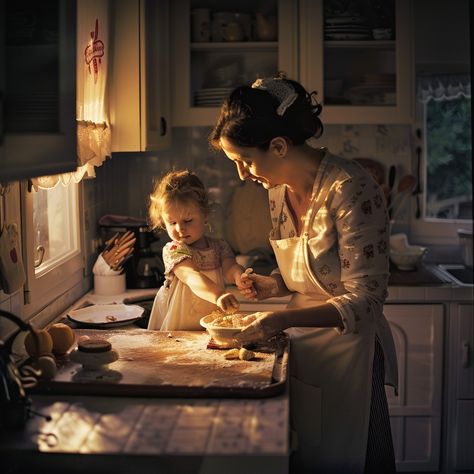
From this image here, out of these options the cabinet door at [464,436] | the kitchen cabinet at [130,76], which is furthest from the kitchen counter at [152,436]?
the cabinet door at [464,436]

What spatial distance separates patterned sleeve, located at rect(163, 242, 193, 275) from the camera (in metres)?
2.80

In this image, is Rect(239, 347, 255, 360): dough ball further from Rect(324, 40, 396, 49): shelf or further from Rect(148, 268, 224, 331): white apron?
Rect(324, 40, 396, 49): shelf

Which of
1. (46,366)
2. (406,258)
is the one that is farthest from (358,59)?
(46,366)

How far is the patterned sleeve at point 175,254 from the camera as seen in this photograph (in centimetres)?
280

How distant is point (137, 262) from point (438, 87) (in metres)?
1.71

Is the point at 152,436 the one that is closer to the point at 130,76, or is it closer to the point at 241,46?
the point at 130,76

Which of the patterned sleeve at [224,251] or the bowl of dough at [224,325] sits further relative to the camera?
the patterned sleeve at [224,251]

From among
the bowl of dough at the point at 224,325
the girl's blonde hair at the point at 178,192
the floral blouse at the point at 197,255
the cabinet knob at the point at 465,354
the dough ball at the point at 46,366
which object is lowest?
the cabinet knob at the point at 465,354

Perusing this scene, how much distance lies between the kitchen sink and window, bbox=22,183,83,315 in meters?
1.62

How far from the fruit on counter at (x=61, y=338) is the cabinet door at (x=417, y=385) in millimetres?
1723

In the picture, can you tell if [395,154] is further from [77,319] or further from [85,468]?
[85,468]

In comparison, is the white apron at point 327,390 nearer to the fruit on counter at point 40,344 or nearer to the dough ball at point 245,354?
the dough ball at point 245,354

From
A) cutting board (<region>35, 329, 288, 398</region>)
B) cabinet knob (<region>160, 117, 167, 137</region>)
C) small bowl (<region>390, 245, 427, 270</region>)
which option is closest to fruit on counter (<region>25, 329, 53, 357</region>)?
cutting board (<region>35, 329, 288, 398</region>)

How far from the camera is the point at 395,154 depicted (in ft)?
14.0
